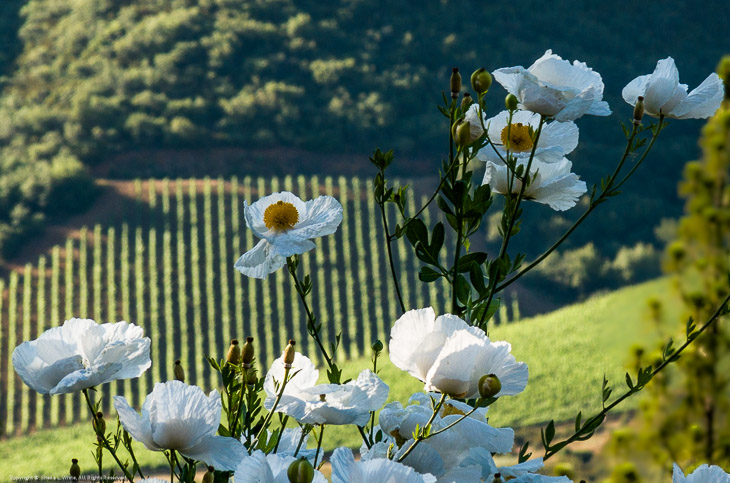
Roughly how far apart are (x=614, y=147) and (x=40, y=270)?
31.0 ft

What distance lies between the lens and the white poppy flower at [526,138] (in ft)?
2.55

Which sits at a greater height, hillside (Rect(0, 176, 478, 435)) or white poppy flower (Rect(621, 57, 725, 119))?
white poppy flower (Rect(621, 57, 725, 119))

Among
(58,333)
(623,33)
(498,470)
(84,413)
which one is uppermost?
(623,33)

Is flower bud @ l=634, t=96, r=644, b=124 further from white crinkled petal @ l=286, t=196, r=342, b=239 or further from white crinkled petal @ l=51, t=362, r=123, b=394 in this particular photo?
white crinkled petal @ l=51, t=362, r=123, b=394

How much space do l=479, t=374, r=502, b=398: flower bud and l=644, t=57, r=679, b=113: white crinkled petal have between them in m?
0.41

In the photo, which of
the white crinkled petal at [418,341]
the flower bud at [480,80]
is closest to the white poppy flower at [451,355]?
the white crinkled petal at [418,341]

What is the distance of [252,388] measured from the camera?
2.41 feet

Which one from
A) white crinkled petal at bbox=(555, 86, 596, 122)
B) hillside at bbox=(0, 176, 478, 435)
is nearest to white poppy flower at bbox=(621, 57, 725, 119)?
white crinkled petal at bbox=(555, 86, 596, 122)

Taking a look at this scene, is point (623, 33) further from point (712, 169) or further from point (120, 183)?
point (712, 169)

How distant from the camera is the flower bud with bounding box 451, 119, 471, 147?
678mm

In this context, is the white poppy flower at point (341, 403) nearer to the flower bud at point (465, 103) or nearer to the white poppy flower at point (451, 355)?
the white poppy flower at point (451, 355)

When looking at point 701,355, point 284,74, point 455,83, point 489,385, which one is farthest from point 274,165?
point 489,385

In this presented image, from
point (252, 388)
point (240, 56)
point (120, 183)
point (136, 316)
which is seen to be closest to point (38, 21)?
point (240, 56)

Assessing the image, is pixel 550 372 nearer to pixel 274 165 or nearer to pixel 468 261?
pixel 274 165
